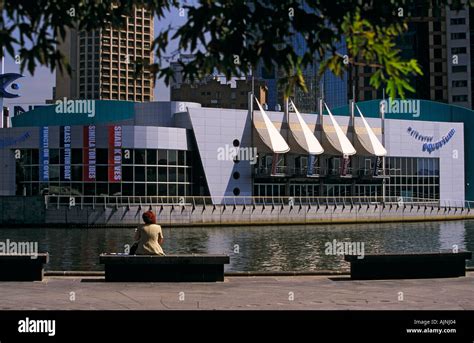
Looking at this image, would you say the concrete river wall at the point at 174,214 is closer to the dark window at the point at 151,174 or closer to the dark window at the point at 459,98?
the dark window at the point at 151,174

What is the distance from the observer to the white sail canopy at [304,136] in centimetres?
8725

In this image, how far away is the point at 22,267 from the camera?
18922 millimetres

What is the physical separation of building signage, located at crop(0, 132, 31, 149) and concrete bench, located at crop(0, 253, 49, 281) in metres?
64.0

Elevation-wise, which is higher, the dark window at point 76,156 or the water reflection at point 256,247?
the dark window at point 76,156

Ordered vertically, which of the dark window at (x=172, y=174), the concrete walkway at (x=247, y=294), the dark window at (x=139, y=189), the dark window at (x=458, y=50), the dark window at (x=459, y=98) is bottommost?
the concrete walkway at (x=247, y=294)

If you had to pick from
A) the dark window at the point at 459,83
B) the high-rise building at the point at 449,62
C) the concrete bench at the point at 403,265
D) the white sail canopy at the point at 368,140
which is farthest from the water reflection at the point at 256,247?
the dark window at the point at 459,83

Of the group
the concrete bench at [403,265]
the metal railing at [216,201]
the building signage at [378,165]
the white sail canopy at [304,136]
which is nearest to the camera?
the concrete bench at [403,265]

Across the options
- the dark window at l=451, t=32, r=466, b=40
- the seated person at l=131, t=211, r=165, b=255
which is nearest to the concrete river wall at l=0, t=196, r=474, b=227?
the seated person at l=131, t=211, r=165, b=255

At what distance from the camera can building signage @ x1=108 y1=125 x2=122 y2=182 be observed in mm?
78438

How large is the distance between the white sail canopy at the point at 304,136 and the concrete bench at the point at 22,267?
69222 millimetres

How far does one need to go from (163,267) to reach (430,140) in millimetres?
89379

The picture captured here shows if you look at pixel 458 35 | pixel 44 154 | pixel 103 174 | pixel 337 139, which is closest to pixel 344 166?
pixel 337 139

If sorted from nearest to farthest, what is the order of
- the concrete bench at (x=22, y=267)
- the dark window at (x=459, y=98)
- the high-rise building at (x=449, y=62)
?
1. the concrete bench at (x=22, y=267)
2. the high-rise building at (x=449, y=62)
3. the dark window at (x=459, y=98)
